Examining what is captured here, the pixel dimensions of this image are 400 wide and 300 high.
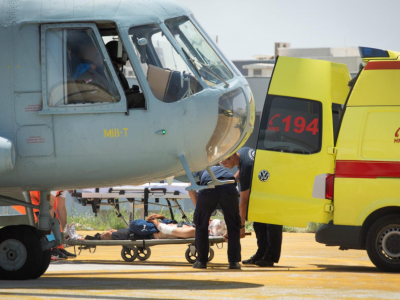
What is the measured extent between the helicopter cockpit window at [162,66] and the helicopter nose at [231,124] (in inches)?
14.3

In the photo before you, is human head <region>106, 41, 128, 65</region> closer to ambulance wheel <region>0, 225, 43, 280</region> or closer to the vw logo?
ambulance wheel <region>0, 225, 43, 280</region>

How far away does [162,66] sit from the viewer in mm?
8820

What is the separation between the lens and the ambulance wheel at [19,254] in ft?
29.6

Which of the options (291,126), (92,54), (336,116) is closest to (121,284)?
(92,54)

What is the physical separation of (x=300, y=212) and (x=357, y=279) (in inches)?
72.4

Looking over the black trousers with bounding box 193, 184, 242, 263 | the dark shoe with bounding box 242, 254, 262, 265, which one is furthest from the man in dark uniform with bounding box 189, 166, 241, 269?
the dark shoe with bounding box 242, 254, 262, 265

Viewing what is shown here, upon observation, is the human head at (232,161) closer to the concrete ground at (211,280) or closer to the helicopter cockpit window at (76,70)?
the concrete ground at (211,280)

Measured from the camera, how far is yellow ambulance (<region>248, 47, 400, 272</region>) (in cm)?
1089

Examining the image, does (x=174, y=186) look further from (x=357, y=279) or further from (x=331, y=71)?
(x=357, y=279)

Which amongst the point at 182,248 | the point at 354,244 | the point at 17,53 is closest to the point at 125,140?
the point at 17,53

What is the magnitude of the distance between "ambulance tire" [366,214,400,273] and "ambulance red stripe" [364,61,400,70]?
1.94 m

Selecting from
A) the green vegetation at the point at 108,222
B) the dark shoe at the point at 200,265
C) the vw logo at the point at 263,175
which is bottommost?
the green vegetation at the point at 108,222

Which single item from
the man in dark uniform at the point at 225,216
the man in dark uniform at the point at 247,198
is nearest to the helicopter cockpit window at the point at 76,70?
the man in dark uniform at the point at 225,216

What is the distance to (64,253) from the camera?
13.6m
